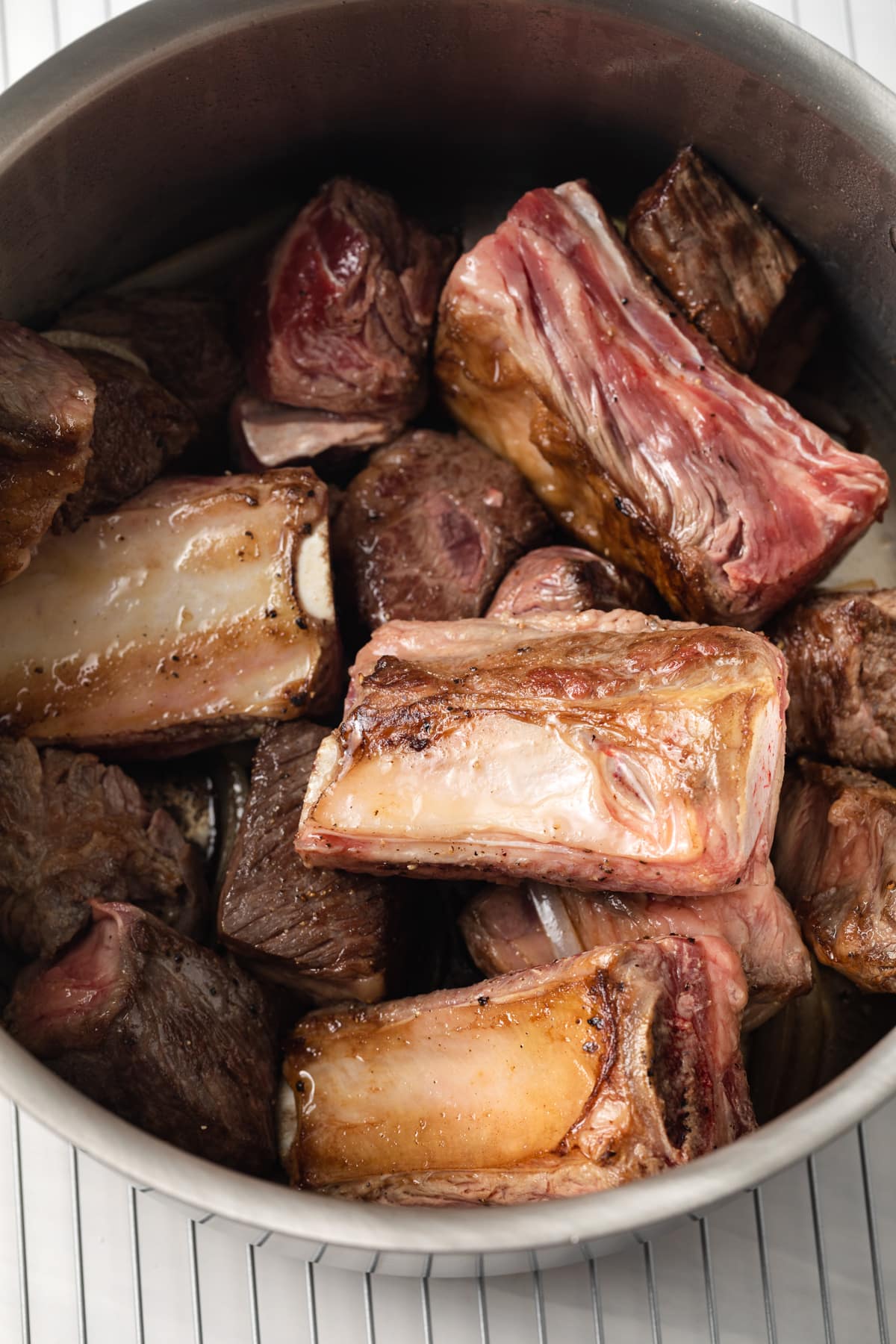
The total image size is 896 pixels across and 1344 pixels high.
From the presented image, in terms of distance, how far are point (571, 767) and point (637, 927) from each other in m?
0.33

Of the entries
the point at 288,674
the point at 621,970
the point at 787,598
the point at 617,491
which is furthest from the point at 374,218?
the point at 621,970

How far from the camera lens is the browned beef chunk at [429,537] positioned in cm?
213

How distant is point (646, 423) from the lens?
6.54 feet

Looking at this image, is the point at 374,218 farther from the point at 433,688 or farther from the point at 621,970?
the point at 621,970

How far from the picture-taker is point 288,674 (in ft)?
6.49

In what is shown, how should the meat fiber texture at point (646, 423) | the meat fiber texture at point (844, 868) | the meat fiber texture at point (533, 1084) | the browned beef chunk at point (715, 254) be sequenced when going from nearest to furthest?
the meat fiber texture at point (533, 1084), the meat fiber texture at point (844, 868), the meat fiber texture at point (646, 423), the browned beef chunk at point (715, 254)

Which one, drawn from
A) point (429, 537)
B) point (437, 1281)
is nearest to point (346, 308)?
point (429, 537)

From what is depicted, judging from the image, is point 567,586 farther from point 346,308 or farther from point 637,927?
point 346,308

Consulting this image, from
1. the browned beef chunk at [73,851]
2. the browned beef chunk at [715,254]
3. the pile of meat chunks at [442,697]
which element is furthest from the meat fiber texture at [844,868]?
the browned beef chunk at [73,851]

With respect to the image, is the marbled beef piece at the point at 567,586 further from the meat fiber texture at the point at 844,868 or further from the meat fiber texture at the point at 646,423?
the meat fiber texture at the point at 844,868

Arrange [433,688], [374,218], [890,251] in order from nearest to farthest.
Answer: [433,688], [890,251], [374,218]

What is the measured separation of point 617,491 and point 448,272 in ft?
2.06

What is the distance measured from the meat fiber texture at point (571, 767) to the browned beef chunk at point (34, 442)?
1.87 feet

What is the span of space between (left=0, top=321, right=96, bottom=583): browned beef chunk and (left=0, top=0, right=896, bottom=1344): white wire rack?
1.02m
